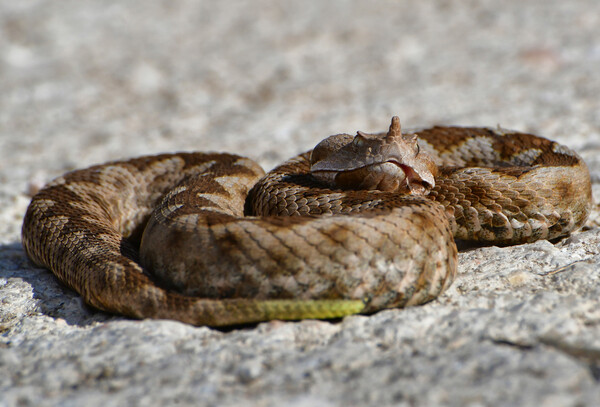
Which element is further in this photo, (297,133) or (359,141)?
(297,133)

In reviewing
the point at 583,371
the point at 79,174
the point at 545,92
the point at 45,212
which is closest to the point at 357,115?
the point at 545,92

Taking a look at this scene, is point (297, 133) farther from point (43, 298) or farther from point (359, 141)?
point (43, 298)

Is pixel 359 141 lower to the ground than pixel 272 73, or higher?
lower

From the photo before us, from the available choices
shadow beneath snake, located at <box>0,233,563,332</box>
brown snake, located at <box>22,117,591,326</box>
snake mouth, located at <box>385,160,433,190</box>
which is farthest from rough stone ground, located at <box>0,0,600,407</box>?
snake mouth, located at <box>385,160,433,190</box>

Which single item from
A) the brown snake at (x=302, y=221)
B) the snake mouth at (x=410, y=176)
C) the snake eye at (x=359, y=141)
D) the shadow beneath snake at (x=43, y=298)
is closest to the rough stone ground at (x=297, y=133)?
the shadow beneath snake at (x=43, y=298)

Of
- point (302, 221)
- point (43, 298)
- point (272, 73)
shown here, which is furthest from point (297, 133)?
point (302, 221)

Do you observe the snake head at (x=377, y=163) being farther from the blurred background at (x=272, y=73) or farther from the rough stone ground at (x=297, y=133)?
the blurred background at (x=272, y=73)
